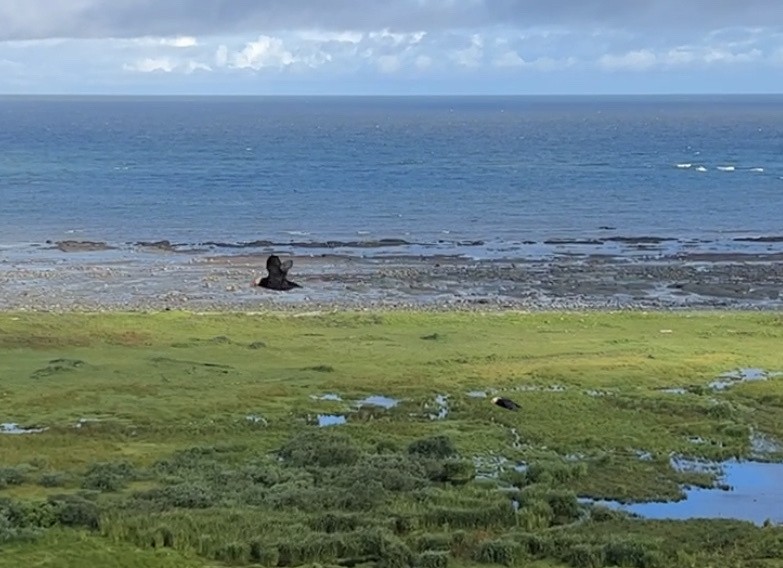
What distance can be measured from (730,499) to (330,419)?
9590 millimetres

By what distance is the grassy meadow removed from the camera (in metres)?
18.9

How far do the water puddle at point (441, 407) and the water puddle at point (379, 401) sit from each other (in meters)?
1.04

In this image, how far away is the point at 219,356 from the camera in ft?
117

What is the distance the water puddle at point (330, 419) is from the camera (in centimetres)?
2749

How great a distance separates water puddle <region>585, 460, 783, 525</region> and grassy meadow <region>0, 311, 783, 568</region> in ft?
1.40

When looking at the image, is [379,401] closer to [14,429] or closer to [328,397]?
[328,397]

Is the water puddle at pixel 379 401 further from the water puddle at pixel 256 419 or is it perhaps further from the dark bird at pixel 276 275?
the dark bird at pixel 276 275

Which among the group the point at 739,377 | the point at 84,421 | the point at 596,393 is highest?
the point at 84,421

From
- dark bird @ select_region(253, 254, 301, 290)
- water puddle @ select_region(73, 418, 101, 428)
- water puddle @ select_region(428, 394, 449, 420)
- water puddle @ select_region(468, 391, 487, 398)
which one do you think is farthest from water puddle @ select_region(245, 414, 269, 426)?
dark bird @ select_region(253, 254, 301, 290)

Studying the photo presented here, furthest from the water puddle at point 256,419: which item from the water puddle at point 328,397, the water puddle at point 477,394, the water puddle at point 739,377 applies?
the water puddle at point 739,377

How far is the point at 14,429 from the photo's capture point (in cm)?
2667

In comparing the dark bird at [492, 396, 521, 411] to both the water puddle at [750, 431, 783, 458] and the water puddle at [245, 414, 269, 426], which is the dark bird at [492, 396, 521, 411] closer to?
the water puddle at [750, 431, 783, 458]

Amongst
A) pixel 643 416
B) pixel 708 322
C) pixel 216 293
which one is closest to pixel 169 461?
pixel 643 416

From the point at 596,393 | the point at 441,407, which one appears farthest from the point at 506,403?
the point at 596,393
